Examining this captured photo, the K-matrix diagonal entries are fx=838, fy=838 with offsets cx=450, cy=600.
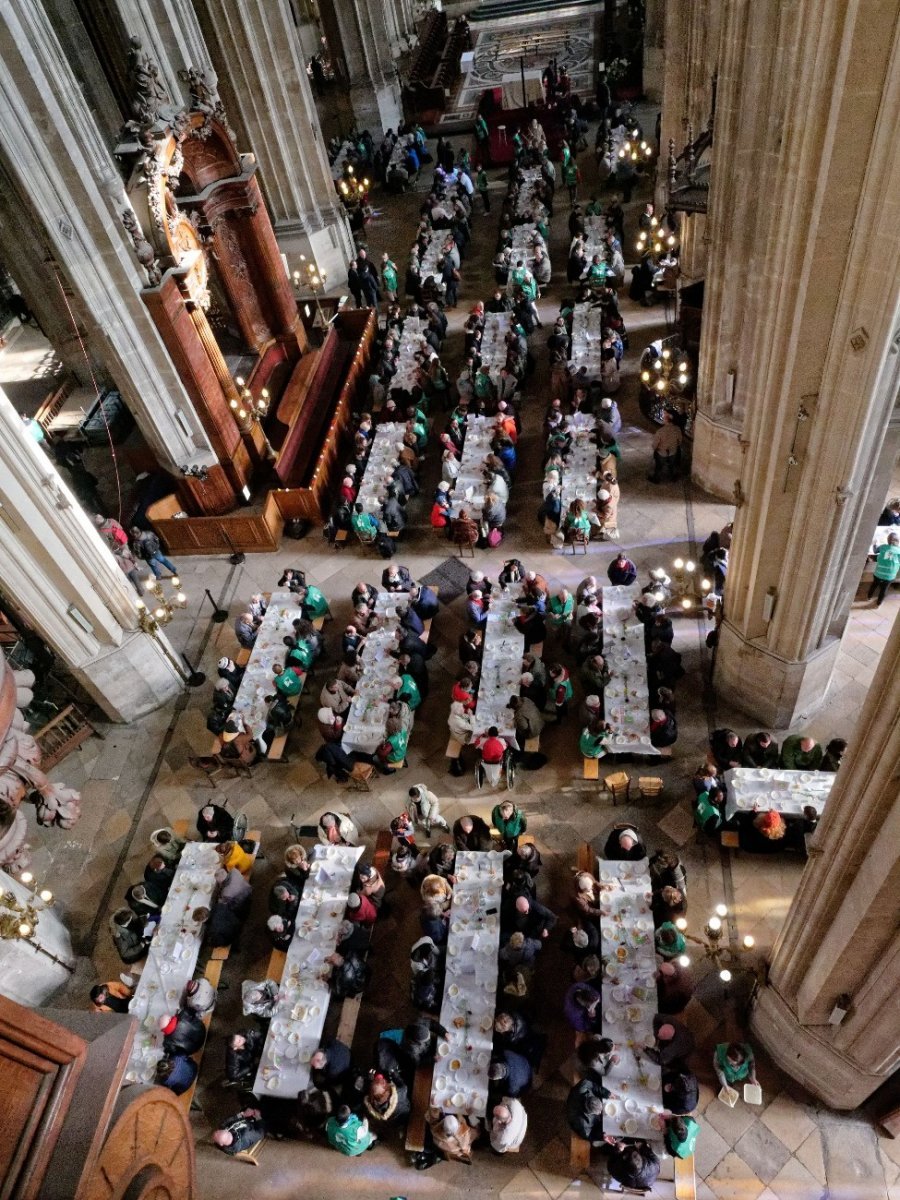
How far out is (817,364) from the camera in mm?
8023

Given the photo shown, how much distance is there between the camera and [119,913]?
1045 centimetres

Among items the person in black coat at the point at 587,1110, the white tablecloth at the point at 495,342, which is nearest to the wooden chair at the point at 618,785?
the person in black coat at the point at 587,1110

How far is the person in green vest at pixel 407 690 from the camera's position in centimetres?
1227

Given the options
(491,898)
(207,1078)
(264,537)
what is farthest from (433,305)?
(207,1078)

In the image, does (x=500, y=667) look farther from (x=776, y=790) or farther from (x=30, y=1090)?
(x=30, y=1090)

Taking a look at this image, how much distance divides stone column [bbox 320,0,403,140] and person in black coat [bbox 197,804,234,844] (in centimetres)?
2749

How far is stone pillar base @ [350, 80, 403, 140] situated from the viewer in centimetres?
2970

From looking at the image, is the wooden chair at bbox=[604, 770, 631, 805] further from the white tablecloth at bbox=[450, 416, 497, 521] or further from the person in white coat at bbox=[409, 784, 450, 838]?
the white tablecloth at bbox=[450, 416, 497, 521]

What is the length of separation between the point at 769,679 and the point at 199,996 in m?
8.09

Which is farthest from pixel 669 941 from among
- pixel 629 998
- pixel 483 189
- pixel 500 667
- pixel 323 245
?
pixel 483 189

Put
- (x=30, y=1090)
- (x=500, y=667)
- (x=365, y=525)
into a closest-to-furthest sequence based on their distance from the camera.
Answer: (x=30, y=1090) < (x=500, y=667) < (x=365, y=525)

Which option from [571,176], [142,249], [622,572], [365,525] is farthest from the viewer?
[571,176]

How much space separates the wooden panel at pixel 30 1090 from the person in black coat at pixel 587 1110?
21.1 ft

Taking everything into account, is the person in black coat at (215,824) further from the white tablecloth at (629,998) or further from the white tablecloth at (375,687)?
the white tablecloth at (629,998)
